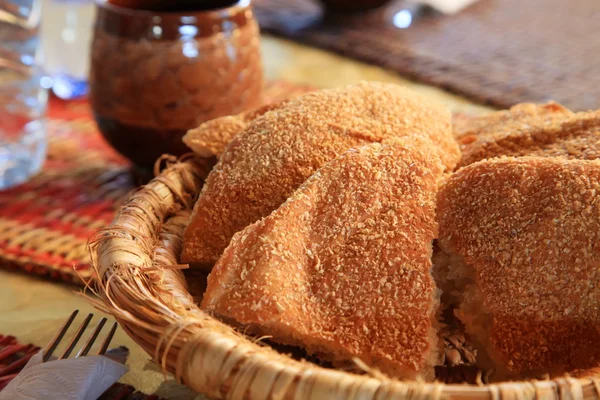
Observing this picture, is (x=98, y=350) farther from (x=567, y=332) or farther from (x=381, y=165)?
(x=567, y=332)

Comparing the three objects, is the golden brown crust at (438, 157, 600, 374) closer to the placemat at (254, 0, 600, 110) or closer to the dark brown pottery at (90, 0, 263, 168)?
the dark brown pottery at (90, 0, 263, 168)

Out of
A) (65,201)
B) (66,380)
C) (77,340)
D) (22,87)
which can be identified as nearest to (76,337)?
(77,340)

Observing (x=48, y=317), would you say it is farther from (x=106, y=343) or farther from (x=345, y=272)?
(x=345, y=272)

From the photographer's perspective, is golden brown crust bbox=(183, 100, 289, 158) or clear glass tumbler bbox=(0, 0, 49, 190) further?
clear glass tumbler bbox=(0, 0, 49, 190)

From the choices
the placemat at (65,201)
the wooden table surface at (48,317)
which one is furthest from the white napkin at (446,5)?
the placemat at (65,201)

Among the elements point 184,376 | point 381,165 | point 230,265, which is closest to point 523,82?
point 381,165

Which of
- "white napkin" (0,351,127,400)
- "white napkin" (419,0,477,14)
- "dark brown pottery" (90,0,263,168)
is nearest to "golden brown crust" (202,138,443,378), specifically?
"white napkin" (0,351,127,400)

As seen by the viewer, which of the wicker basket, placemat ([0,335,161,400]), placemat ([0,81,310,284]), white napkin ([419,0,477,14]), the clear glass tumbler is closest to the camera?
the wicker basket

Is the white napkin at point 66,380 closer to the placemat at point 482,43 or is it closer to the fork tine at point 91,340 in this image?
the fork tine at point 91,340
